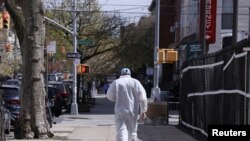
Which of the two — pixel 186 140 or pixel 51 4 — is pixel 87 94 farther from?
pixel 186 140

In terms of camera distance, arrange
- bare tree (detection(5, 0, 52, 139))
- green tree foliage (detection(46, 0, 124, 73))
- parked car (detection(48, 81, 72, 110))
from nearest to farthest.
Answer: bare tree (detection(5, 0, 52, 139)) → parked car (detection(48, 81, 72, 110)) → green tree foliage (detection(46, 0, 124, 73))

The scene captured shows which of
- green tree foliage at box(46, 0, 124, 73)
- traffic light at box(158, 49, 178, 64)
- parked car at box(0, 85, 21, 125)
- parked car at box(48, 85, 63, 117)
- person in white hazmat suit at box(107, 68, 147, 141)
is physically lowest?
parked car at box(48, 85, 63, 117)

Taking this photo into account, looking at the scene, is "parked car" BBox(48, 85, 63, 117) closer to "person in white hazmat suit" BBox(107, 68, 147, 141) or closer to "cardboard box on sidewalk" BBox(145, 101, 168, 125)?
"cardboard box on sidewalk" BBox(145, 101, 168, 125)

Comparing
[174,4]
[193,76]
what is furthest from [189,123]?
[174,4]

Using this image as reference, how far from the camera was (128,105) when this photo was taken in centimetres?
1259

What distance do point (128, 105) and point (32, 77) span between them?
5.27m

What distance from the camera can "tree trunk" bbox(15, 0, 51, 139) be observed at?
1705 cm

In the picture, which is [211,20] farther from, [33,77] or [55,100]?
[33,77]

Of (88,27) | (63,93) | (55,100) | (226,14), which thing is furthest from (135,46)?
(55,100)

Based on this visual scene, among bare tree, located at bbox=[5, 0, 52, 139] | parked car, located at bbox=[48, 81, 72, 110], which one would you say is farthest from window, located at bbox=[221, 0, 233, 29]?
bare tree, located at bbox=[5, 0, 52, 139]

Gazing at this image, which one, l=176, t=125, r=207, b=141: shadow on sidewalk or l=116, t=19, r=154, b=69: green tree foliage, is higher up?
l=116, t=19, r=154, b=69: green tree foliage

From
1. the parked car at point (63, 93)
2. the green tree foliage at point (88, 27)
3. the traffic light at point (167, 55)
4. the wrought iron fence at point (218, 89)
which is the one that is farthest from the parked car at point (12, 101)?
the green tree foliage at point (88, 27)

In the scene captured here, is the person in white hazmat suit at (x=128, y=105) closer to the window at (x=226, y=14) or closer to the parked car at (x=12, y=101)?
the parked car at (x=12, y=101)

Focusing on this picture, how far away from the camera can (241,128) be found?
7590 millimetres
